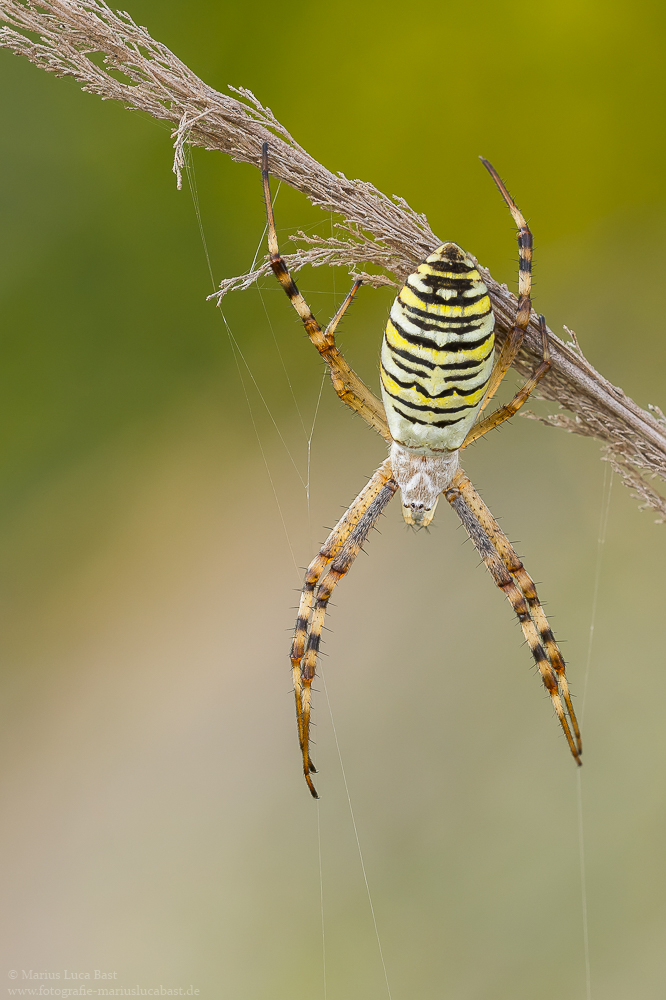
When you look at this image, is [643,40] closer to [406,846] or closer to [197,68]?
[197,68]

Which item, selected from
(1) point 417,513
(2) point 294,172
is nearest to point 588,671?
(1) point 417,513

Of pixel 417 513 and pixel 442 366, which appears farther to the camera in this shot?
pixel 417 513

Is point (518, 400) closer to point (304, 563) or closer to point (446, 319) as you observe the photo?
point (446, 319)

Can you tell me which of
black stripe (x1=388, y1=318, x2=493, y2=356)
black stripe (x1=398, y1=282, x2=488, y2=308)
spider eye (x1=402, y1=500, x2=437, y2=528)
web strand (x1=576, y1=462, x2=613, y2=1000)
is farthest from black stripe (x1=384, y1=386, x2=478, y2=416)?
web strand (x1=576, y1=462, x2=613, y2=1000)

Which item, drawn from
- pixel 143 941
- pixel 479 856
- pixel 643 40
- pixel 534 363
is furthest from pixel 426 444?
pixel 643 40

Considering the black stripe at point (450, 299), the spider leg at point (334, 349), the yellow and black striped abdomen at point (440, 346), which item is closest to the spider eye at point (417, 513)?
the spider leg at point (334, 349)

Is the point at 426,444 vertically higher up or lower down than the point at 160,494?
higher up
